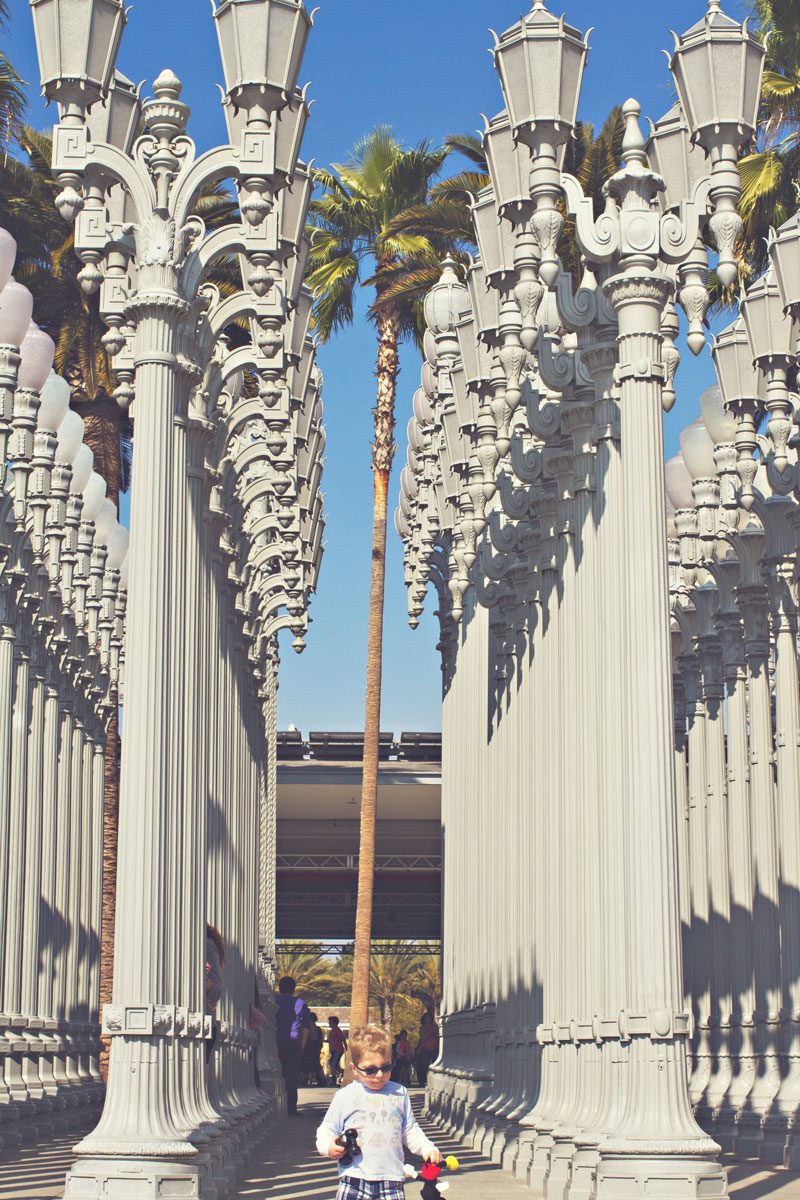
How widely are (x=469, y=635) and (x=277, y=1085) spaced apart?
9499mm

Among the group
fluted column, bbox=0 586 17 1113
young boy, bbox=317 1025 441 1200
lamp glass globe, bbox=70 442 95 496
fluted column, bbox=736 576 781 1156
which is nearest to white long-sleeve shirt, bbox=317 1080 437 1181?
young boy, bbox=317 1025 441 1200

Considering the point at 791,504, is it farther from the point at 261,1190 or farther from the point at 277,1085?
the point at 277,1085

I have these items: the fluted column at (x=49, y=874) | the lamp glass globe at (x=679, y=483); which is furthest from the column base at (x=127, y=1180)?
the lamp glass globe at (x=679, y=483)

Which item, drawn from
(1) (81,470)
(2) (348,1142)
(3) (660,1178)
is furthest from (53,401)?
(2) (348,1142)

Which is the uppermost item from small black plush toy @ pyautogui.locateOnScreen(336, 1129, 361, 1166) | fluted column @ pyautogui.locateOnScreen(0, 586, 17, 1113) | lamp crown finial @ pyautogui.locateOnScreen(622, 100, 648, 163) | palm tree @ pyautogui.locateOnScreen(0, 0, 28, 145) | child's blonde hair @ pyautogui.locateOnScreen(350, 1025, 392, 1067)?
palm tree @ pyautogui.locateOnScreen(0, 0, 28, 145)

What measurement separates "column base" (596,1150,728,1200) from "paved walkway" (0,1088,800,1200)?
1918 mm

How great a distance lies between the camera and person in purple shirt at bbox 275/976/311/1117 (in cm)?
2728

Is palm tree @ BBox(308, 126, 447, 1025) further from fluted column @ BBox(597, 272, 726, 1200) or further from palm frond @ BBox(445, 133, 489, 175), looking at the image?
fluted column @ BBox(597, 272, 726, 1200)

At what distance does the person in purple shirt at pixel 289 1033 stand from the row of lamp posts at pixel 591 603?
4167 mm

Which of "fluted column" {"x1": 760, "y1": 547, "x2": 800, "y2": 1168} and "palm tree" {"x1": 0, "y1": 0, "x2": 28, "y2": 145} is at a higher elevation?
"palm tree" {"x1": 0, "y1": 0, "x2": 28, "y2": 145}

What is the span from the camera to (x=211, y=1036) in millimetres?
13367

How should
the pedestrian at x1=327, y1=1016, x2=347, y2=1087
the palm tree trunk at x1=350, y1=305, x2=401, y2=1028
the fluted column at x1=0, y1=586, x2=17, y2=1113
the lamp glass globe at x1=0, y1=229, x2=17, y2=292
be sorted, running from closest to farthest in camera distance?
the lamp glass globe at x1=0, y1=229, x2=17, y2=292
the fluted column at x1=0, y1=586, x2=17, y2=1113
the palm tree trunk at x1=350, y1=305, x2=401, y2=1028
the pedestrian at x1=327, y1=1016, x2=347, y2=1087

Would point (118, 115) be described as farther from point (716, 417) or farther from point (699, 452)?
point (699, 452)

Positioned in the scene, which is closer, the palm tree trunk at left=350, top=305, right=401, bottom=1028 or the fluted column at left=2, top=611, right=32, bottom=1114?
the fluted column at left=2, top=611, right=32, bottom=1114
